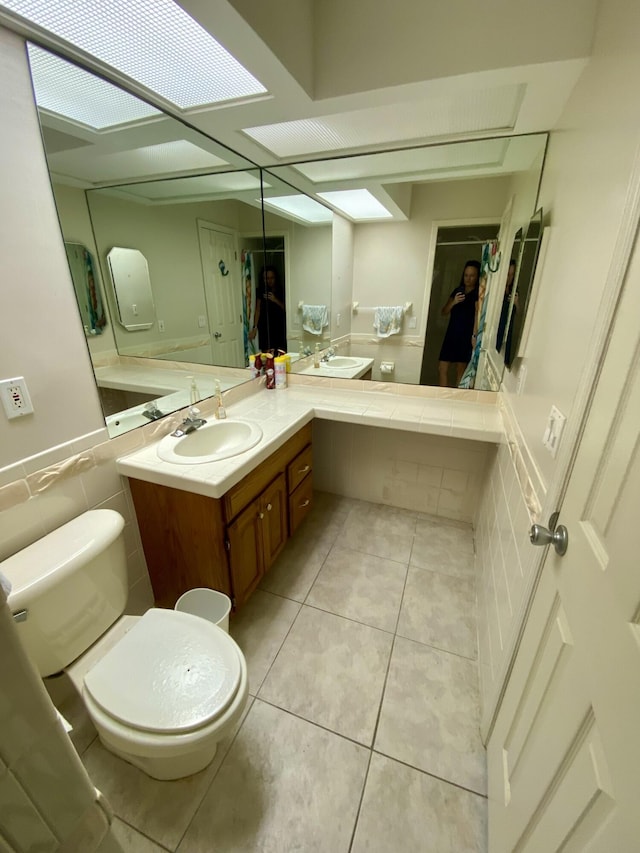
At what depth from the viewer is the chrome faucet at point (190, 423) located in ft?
5.21

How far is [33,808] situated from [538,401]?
4.58 feet

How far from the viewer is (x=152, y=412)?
1.55m

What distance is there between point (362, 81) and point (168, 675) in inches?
77.1

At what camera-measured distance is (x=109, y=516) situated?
1194mm

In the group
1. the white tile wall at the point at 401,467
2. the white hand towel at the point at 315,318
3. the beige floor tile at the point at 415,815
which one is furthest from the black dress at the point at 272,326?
the beige floor tile at the point at 415,815

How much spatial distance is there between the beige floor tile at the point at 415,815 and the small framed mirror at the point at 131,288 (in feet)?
6.31

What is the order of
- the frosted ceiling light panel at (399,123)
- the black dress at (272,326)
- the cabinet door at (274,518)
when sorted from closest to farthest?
1. the frosted ceiling light panel at (399,123)
2. the cabinet door at (274,518)
3. the black dress at (272,326)

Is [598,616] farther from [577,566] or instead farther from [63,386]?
[63,386]

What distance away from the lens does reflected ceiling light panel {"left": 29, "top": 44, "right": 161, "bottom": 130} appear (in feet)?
3.26

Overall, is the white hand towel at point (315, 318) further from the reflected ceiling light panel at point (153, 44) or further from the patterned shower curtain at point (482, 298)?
the reflected ceiling light panel at point (153, 44)

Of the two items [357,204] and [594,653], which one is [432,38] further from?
[594,653]

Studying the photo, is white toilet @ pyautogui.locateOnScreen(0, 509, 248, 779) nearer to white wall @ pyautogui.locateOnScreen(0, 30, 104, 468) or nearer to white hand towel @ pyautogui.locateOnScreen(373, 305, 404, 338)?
white wall @ pyautogui.locateOnScreen(0, 30, 104, 468)

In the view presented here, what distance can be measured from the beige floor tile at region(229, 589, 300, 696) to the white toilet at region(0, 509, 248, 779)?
0.33 m

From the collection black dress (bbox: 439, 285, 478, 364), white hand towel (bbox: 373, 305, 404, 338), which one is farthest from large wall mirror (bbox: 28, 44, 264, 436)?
black dress (bbox: 439, 285, 478, 364)
